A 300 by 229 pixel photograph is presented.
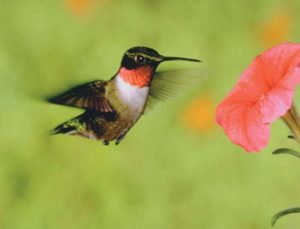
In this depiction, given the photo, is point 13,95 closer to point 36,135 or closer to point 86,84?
point 36,135

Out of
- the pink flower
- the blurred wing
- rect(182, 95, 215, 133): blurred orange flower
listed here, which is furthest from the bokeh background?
the pink flower

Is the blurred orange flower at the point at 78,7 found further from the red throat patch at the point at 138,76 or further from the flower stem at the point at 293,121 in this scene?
the flower stem at the point at 293,121

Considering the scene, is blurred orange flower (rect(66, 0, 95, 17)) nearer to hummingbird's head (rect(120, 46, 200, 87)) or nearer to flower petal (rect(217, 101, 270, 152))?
hummingbird's head (rect(120, 46, 200, 87))

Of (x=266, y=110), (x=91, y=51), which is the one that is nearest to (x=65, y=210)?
(x=91, y=51)

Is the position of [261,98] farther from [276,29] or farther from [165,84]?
[276,29]

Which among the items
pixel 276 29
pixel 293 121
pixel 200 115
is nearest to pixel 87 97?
pixel 293 121

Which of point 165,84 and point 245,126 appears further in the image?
point 165,84
